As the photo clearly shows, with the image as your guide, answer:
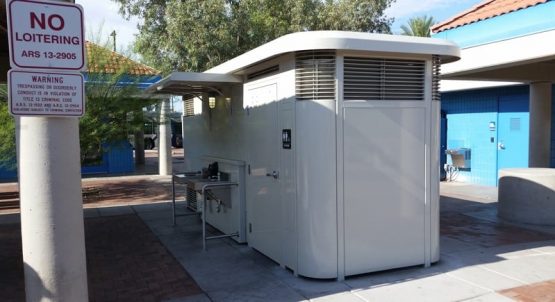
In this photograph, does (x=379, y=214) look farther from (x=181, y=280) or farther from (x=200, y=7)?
(x=200, y=7)

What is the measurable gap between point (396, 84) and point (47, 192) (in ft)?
12.1

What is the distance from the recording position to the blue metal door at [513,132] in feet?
39.6

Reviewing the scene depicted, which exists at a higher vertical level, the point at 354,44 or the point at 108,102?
the point at 354,44

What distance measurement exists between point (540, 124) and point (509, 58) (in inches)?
151

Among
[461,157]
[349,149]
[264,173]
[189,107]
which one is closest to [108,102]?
[189,107]

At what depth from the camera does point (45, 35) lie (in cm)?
302

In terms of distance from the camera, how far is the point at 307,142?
4.98m

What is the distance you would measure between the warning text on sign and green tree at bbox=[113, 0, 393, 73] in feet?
34.8

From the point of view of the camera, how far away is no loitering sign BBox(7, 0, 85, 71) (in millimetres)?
2938

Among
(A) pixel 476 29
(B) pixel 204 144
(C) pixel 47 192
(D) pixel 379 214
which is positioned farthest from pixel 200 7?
(C) pixel 47 192

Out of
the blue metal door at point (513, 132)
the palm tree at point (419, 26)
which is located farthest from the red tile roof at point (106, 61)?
the palm tree at point (419, 26)

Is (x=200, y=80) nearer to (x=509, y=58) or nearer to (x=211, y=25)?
(x=509, y=58)

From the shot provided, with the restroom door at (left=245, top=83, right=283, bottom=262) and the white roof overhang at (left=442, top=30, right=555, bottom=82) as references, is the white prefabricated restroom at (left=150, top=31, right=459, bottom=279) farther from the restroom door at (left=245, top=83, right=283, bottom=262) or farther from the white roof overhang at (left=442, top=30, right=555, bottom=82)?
the white roof overhang at (left=442, top=30, right=555, bottom=82)

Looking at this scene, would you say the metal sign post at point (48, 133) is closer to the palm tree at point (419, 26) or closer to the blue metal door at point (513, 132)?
the blue metal door at point (513, 132)
